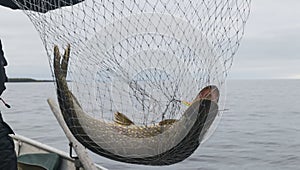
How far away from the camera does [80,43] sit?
2520mm

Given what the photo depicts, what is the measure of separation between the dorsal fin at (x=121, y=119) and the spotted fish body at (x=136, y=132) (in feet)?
0.23

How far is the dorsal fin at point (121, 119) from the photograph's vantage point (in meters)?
2.73

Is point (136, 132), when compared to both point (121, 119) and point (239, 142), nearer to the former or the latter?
point (121, 119)

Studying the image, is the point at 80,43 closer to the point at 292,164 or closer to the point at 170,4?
the point at 170,4

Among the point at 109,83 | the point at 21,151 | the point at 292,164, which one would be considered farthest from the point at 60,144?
the point at 109,83

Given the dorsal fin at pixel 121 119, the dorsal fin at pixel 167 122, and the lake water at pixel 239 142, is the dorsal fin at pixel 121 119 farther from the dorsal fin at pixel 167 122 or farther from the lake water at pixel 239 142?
the lake water at pixel 239 142

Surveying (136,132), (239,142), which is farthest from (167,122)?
(239,142)

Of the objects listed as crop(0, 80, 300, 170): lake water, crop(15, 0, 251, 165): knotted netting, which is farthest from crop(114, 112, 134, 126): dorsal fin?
crop(0, 80, 300, 170): lake water

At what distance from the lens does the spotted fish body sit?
2.45 m

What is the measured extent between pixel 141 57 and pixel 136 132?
393 millimetres

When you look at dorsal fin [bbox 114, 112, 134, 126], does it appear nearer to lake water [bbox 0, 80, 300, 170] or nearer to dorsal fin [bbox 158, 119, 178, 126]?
dorsal fin [bbox 158, 119, 178, 126]

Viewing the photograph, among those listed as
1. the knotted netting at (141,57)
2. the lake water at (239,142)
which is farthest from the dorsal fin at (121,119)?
the lake water at (239,142)

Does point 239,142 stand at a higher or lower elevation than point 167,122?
higher

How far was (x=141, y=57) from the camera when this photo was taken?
2613mm
